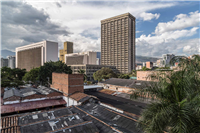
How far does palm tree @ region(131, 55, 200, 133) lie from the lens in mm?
4887

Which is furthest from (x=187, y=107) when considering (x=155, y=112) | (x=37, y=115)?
(x=37, y=115)

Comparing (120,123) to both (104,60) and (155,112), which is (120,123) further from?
(104,60)

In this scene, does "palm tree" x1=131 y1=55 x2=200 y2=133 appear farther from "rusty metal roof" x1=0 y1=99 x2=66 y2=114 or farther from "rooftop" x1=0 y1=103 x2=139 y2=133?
"rusty metal roof" x1=0 y1=99 x2=66 y2=114

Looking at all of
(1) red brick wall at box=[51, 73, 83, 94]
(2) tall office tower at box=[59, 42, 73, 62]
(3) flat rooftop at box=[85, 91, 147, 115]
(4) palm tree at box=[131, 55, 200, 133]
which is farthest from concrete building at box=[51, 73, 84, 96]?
(2) tall office tower at box=[59, 42, 73, 62]

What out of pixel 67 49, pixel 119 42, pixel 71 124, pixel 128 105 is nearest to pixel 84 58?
pixel 119 42

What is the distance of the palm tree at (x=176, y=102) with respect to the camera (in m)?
4.89

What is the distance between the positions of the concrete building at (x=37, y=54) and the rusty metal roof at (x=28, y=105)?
339ft

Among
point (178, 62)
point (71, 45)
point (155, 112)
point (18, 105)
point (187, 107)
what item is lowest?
point (18, 105)

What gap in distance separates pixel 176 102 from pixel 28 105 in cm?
2221

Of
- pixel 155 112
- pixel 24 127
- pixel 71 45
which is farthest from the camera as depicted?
pixel 71 45

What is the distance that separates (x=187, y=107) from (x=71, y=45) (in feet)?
588

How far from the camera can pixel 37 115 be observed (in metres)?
14.7

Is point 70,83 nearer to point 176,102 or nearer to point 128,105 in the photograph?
point 128,105

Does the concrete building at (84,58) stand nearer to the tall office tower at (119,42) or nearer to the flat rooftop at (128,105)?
the tall office tower at (119,42)
